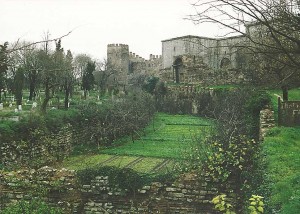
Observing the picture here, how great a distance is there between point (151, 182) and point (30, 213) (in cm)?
288

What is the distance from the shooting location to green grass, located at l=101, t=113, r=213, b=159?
69.5ft

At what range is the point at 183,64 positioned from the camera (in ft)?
162

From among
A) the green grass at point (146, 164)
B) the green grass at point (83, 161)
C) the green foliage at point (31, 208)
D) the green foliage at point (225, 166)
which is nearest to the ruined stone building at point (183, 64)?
the green grass at point (146, 164)

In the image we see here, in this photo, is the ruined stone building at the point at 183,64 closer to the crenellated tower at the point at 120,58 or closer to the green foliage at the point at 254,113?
the crenellated tower at the point at 120,58

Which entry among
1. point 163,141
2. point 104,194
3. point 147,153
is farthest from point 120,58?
point 104,194

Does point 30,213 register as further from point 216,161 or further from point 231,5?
point 231,5

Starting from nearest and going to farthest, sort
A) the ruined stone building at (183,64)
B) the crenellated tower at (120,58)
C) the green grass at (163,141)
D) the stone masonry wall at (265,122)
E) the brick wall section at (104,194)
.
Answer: the brick wall section at (104,194), the stone masonry wall at (265,122), the green grass at (163,141), the ruined stone building at (183,64), the crenellated tower at (120,58)

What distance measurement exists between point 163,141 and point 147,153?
4.19 meters

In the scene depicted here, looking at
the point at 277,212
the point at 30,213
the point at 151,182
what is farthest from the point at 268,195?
the point at 30,213

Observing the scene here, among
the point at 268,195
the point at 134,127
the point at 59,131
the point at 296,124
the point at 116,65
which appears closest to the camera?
the point at 268,195

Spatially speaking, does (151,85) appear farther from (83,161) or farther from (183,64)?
(83,161)

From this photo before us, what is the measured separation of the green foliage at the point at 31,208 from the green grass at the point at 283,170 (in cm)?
493

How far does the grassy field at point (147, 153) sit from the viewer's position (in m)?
18.3

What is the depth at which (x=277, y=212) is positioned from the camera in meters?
5.39
